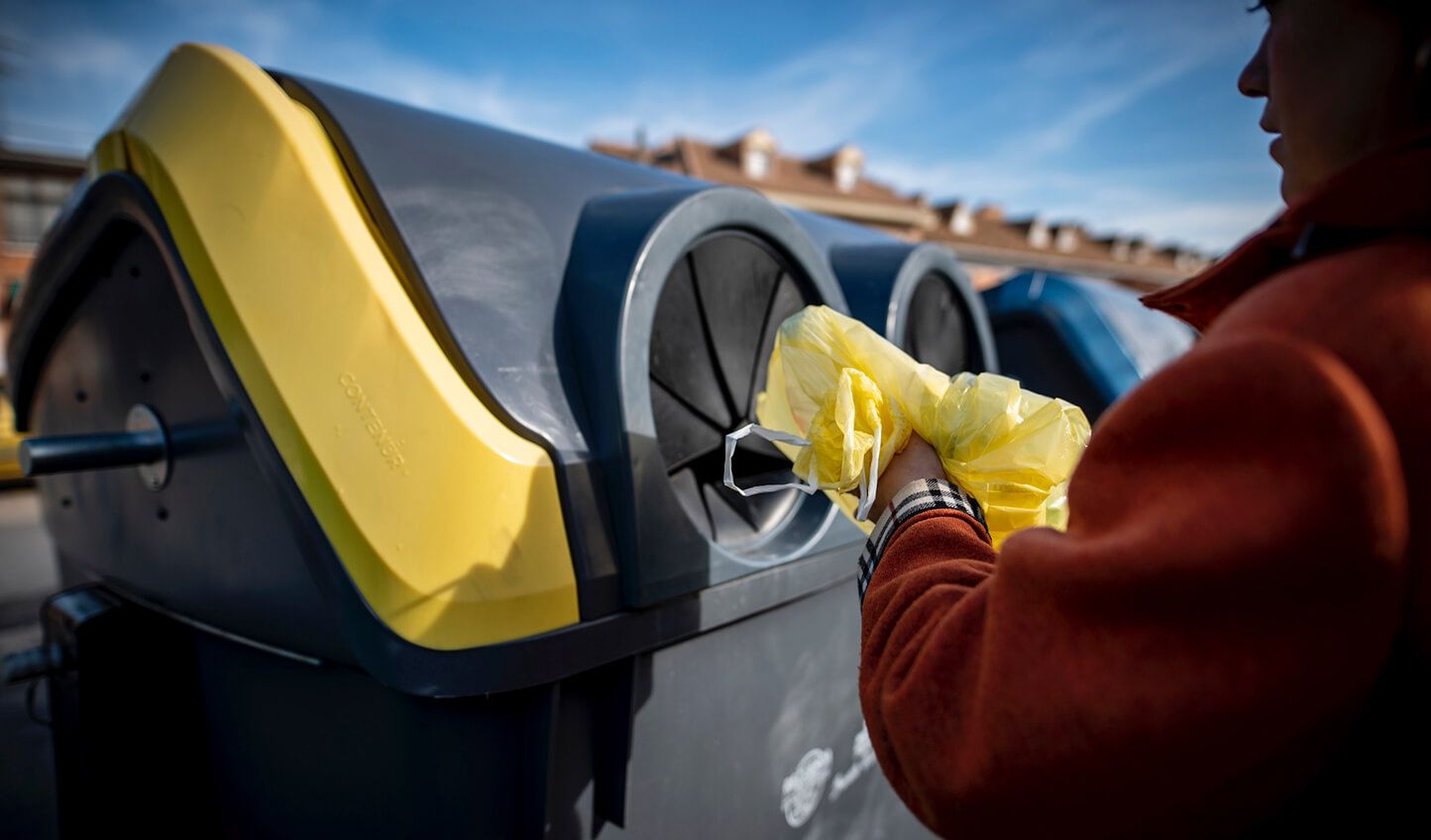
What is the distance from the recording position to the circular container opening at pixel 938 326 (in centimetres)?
213

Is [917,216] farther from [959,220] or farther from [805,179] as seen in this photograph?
[959,220]

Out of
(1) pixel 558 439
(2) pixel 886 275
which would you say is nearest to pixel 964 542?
(1) pixel 558 439

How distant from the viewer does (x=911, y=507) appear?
802 millimetres

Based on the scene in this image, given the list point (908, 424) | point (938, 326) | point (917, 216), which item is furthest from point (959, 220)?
point (908, 424)

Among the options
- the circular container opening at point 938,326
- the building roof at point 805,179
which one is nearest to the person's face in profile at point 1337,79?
the circular container opening at point 938,326

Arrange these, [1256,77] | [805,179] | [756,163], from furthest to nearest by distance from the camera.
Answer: [805,179] < [756,163] < [1256,77]

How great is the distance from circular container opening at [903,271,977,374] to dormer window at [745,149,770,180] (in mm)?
19628

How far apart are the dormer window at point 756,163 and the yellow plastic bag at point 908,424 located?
21027 mm

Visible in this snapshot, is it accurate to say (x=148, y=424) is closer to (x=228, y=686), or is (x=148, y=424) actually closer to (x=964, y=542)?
(x=228, y=686)

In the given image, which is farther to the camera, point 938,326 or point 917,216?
point 917,216

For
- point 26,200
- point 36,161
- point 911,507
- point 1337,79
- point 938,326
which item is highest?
point 36,161

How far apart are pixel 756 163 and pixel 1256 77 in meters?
22.0

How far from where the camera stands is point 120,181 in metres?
1.26

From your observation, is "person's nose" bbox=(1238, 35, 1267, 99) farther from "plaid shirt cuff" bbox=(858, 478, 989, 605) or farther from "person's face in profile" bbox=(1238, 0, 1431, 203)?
"plaid shirt cuff" bbox=(858, 478, 989, 605)
